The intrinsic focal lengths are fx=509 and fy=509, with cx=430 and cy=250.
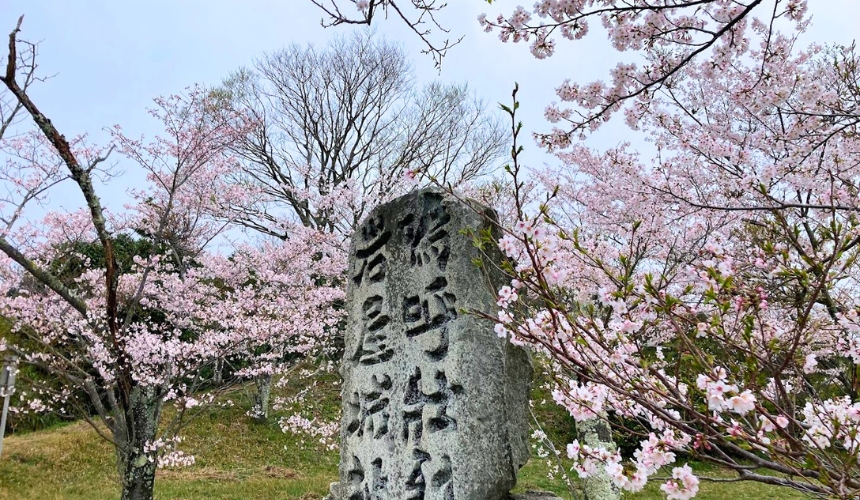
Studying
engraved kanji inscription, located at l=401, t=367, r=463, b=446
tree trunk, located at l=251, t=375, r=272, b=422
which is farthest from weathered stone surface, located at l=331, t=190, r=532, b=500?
tree trunk, located at l=251, t=375, r=272, b=422

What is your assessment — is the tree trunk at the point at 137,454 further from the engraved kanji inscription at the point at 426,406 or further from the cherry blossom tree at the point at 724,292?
the cherry blossom tree at the point at 724,292

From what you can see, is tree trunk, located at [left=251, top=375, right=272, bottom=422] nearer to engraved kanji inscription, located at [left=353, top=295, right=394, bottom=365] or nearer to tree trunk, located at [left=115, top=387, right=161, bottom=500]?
tree trunk, located at [left=115, top=387, right=161, bottom=500]

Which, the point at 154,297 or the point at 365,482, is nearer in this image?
the point at 365,482

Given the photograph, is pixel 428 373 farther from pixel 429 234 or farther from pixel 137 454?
pixel 137 454

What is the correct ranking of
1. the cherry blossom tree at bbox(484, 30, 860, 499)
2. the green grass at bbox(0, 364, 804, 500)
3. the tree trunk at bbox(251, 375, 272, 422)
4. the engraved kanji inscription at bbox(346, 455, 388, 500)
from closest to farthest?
the cherry blossom tree at bbox(484, 30, 860, 499), the engraved kanji inscription at bbox(346, 455, 388, 500), the green grass at bbox(0, 364, 804, 500), the tree trunk at bbox(251, 375, 272, 422)

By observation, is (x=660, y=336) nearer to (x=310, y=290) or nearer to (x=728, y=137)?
(x=728, y=137)

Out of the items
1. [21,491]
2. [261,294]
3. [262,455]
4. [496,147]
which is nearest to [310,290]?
[261,294]

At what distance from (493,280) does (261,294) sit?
7595 mm

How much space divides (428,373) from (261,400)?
11348mm

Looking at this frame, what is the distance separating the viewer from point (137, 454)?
5.45 m

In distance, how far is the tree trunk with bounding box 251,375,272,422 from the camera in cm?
1300

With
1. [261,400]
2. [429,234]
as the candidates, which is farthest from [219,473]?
[429,234]

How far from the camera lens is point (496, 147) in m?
17.5

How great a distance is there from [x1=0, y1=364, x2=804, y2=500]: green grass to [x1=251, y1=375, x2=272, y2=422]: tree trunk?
10.8 inches
